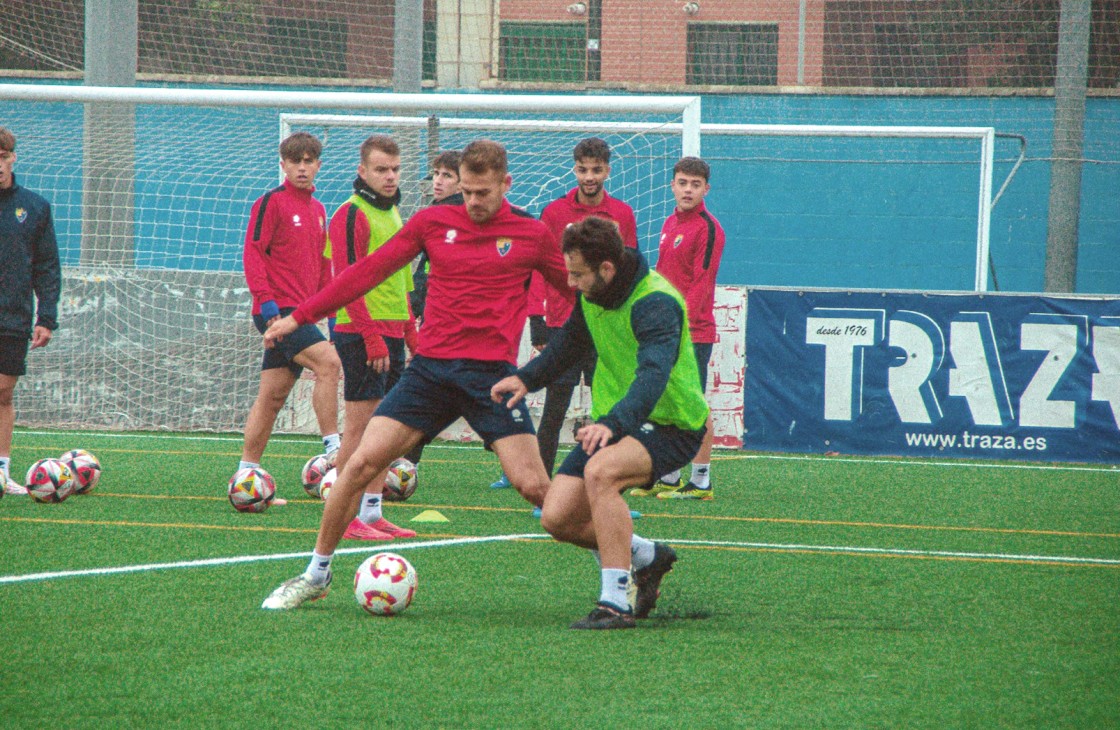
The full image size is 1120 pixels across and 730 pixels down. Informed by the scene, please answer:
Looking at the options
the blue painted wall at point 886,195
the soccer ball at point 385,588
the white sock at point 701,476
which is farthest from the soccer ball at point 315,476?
the blue painted wall at point 886,195

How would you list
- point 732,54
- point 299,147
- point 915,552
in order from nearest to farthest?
point 915,552 → point 299,147 → point 732,54

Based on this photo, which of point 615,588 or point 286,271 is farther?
point 286,271

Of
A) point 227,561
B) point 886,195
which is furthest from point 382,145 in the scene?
point 886,195

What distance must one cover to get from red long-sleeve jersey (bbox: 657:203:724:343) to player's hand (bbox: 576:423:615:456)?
13.7 feet

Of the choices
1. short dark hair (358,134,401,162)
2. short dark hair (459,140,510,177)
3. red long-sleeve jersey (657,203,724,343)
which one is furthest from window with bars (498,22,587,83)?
short dark hair (459,140,510,177)

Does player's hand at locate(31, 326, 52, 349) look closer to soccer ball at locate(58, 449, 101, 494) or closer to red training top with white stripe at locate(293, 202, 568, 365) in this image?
soccer ball at locate(58, 449, 101, 494)

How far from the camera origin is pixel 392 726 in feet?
12.5

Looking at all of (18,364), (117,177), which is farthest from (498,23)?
(18,364)

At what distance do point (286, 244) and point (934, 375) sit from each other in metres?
6.16

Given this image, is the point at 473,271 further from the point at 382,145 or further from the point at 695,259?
the point at 695,259

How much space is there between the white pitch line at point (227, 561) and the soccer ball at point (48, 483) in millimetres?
2314

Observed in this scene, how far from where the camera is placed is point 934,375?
12.3 metres

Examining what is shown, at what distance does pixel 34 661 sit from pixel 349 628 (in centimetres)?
112

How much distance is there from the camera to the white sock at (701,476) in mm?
9430
